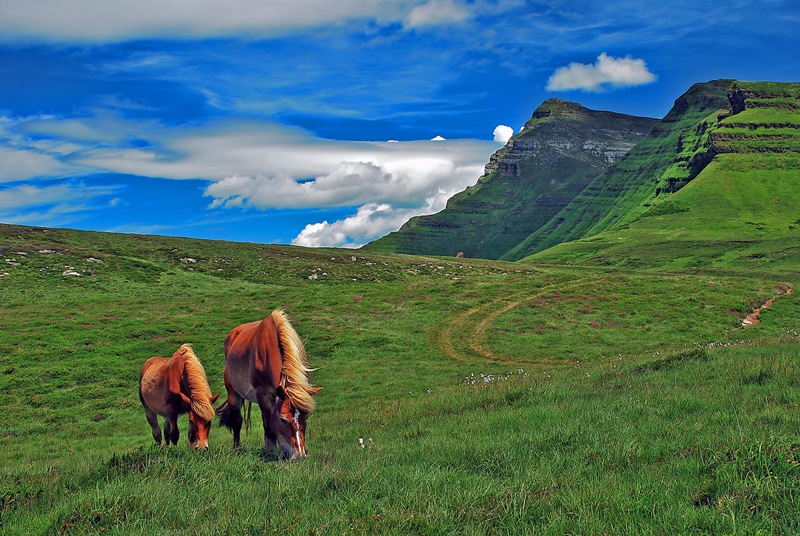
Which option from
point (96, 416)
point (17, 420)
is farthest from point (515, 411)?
point (17, 420)

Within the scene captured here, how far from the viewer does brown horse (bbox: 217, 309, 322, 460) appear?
34.7ft

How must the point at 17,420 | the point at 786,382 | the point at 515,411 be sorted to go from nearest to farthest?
the point at 786,382
the point at 515,411
the point at 17,420

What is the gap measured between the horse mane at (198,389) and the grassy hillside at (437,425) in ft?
4.68

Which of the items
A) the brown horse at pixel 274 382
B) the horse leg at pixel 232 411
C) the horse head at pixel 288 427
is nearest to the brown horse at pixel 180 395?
the horse leg at pixel 232 411

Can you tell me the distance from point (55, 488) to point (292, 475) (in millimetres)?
3949

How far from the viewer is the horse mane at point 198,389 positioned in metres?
13.4

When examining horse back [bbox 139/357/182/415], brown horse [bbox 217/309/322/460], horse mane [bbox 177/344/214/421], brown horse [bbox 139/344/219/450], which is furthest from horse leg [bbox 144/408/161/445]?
horse mane [bbox 177/344/214/421]

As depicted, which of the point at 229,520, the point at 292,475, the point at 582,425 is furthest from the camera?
the point at 582,425

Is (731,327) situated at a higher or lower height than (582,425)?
lower

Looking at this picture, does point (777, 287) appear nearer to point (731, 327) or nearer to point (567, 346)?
point (731, 327)

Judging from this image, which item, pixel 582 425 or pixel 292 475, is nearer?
pixel 292 475

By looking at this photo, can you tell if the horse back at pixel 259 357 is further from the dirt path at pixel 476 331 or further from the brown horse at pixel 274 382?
the dirt path at pixel 476 331

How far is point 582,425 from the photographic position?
33.9 ft

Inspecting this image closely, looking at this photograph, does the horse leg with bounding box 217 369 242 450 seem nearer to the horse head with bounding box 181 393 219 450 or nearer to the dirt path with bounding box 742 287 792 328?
the horse head with bounding box 181 393 219 450
